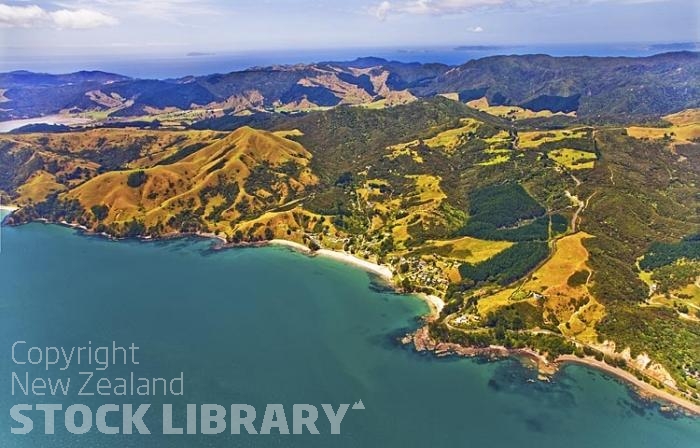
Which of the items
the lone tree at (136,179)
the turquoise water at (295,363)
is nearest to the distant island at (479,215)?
the lone tree at (136,179)

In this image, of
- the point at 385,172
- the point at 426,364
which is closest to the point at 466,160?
the point at 385,172

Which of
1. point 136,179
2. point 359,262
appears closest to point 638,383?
Answer: point 359,262

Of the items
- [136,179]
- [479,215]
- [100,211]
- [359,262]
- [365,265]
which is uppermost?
[136,179]

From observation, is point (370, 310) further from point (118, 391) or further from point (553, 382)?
point (118, 391)

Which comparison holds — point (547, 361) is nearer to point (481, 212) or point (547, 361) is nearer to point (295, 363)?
point (295, 363)

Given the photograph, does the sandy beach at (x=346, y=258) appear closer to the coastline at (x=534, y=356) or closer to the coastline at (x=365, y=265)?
Result: the coastline at (x=365, y=265)

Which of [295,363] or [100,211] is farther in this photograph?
[100,211]

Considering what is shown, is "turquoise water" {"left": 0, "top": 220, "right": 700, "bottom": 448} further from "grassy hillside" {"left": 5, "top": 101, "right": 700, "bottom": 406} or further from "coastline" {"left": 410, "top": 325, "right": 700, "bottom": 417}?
"grassy hillside" {"left": 5, "top": 101, "right": 700, "bottom": 406}
